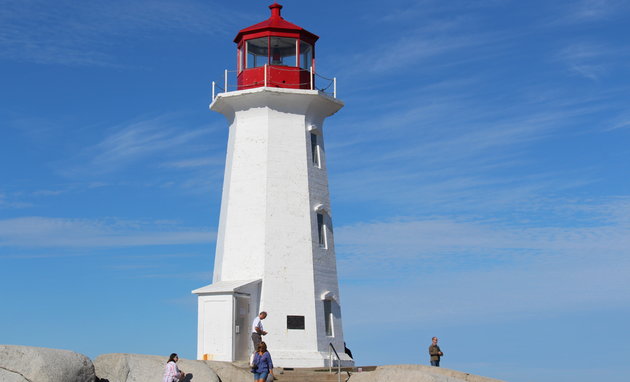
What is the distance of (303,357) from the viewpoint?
96.1 feet

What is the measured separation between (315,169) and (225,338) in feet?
21.7

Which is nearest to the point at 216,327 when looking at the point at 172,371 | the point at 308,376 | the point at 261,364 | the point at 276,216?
the point at 276,216

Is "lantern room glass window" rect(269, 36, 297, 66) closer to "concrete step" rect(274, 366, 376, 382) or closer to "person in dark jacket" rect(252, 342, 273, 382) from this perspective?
"concrete step" rect(274, 366, 376, 382)

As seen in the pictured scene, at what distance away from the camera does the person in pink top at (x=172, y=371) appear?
886 inches

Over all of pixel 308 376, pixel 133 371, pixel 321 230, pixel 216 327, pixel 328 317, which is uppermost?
pixel 321 230

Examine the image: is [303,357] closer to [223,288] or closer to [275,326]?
[275,326]

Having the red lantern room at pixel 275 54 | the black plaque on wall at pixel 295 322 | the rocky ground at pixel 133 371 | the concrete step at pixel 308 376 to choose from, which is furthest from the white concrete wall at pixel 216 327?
the red lantern room at pixel 275 54

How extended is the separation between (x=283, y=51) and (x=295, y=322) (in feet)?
31.0

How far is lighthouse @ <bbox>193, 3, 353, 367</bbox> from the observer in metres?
29.3

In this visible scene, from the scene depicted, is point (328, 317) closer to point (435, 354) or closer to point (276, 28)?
point (435, 354)

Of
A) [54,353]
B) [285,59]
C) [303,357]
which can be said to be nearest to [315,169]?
[285,59]

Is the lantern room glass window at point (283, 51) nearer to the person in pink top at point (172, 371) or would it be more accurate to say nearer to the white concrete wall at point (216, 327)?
the white concrete wall at point (216, 327)

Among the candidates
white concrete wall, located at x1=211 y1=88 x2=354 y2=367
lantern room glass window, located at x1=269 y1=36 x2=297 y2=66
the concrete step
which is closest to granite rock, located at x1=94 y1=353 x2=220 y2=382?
the concrete step

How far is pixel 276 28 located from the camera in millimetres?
31281
